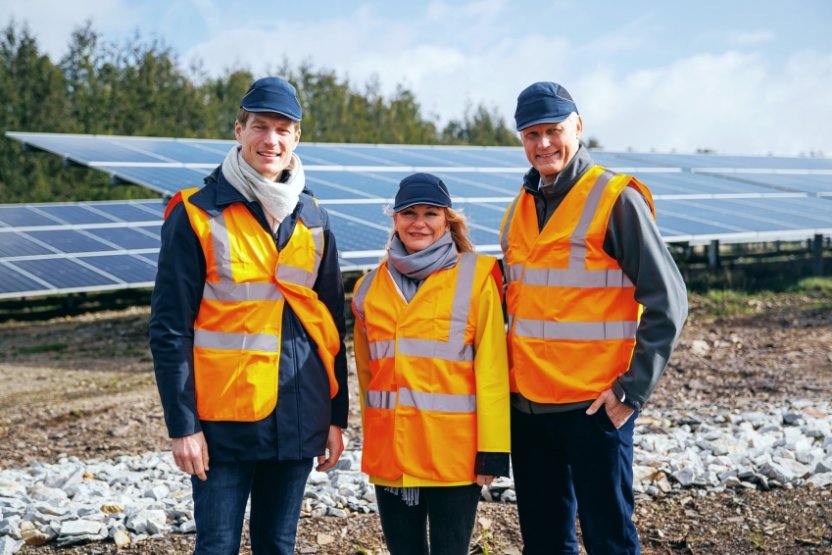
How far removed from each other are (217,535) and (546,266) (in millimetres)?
1561

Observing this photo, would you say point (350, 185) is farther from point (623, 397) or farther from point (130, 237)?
point (623, 397)

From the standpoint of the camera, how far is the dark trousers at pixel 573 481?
323 centimetres

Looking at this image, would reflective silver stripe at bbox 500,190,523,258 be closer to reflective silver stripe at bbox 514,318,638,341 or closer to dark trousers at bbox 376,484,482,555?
reflective silver stripe at bbox 514,318,638,341

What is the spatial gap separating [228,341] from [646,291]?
152 centimetres

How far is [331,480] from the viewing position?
18.1 feet

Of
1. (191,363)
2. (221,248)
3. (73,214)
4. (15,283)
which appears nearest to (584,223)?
(221,248)

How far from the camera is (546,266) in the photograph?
3.34 meters

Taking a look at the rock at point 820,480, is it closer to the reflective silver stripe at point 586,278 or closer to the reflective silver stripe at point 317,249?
the reflective silver stripe at point 586,278

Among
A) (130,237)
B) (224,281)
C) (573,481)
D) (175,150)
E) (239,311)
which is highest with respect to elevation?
(175,150)

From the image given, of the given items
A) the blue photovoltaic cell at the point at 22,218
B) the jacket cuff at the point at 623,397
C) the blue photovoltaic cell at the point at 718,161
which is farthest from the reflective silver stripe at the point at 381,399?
the blue photovoltaic cell at the point at 718,161

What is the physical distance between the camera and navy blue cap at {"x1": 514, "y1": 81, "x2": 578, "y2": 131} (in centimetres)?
328

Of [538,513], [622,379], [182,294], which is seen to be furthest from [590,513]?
[182,294]

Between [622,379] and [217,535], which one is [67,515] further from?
[622,379]

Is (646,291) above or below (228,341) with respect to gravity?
above
